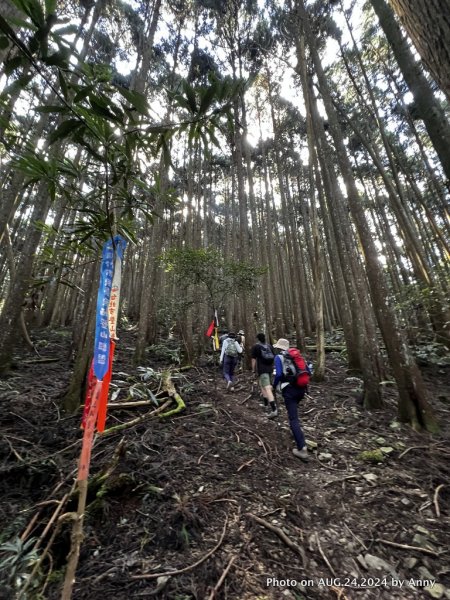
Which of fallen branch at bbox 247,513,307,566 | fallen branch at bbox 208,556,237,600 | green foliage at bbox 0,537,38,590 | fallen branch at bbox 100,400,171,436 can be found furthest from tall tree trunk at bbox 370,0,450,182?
fallen branch at bbox 100,400,171,436

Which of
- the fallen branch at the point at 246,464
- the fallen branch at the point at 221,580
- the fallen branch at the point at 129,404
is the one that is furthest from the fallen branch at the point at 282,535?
the fallen branch at the point at 129,404

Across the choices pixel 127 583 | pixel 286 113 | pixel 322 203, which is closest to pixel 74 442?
pixel 127 583

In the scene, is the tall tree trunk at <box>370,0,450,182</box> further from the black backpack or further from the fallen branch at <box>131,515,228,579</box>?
the black backpack

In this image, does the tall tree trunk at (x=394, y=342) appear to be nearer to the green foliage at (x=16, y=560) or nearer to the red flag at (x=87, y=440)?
the red flag at (x=87, y=440)

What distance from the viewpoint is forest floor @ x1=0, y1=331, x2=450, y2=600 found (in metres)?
2.06

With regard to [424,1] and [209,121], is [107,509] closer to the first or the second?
[209,121]

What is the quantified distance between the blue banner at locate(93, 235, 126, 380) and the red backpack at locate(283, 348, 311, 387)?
10.2ft

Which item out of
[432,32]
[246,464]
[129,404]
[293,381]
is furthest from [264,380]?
[432,32]

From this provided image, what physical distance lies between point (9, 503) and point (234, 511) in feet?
6.66

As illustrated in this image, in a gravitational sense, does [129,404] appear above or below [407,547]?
above

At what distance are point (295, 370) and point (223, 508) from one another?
206 centimetres

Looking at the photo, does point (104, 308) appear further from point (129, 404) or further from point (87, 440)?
point (129, 404)

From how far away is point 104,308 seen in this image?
5.75 feet

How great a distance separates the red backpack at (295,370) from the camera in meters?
4.18
